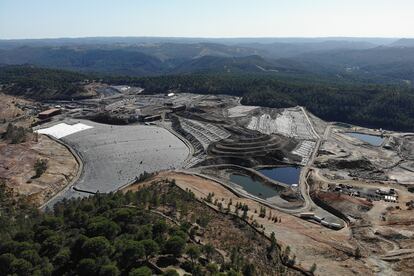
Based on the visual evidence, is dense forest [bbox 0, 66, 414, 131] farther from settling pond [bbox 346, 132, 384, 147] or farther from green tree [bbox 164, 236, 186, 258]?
green tree [bbox 164, 236, 186, 258]

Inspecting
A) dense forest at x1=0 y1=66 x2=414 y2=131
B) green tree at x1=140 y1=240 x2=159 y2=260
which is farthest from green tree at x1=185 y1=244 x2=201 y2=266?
dense forest at x1=0 y1=66 x2=414 y2=131

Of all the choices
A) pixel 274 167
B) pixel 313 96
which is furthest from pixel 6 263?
pixel 313 96

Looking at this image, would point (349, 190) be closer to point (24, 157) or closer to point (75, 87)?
point (24, 157)

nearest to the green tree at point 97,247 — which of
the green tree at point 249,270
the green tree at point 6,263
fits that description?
the green tree at point 6,263

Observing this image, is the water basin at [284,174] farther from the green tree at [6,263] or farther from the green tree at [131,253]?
the green tree at [6,263]

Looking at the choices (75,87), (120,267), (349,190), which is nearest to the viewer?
(120,267)

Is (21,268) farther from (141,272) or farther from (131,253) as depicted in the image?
(141,272)

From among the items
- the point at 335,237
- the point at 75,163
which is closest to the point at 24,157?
the point at 75,163
